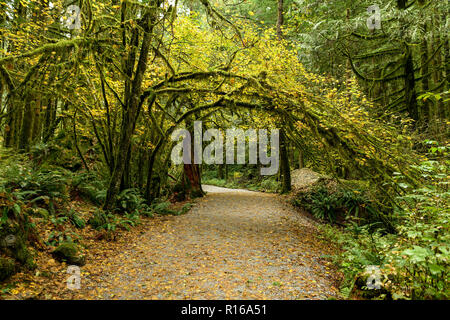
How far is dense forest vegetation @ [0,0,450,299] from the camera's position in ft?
13.1

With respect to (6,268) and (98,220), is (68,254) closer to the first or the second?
(6,268)

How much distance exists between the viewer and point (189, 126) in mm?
12164

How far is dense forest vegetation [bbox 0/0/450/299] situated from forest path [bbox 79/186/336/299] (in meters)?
0.58

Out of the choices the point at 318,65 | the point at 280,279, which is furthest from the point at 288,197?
the point at 280,279

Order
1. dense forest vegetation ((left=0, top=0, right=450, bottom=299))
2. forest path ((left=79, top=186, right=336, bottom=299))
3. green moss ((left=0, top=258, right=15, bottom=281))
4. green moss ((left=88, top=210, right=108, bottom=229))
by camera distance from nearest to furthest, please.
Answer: green moss ((left=0, top=258, right=15, bottom=281))
forest path ((left=79, top=186, right=336, bottom=299))
dense forest vegetation ((left=0, top=0, right=450, bottom=299))
green moss ((left=88, top=210, right=108, bottom=229))

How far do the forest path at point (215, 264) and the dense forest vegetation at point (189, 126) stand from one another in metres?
0.58

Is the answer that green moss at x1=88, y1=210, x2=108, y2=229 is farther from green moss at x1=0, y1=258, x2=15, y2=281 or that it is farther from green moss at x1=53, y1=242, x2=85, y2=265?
green moss at x1=0, y1=258, x2=15, y2=281

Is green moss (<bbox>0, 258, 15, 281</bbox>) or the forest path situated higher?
green moss (<bbox>0, 258, 15, 281</bbox>)

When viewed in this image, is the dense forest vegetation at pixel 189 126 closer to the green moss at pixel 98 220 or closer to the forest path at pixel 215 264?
the green moss at pixel 98 220

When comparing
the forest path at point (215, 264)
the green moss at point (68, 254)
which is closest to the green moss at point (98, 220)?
the forest path at point (215, 264)

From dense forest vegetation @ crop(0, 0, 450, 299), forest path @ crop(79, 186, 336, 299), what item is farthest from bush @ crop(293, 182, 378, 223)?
forest path @ crop(79, 186, 336, 299)

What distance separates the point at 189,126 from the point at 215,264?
26.9 feet
